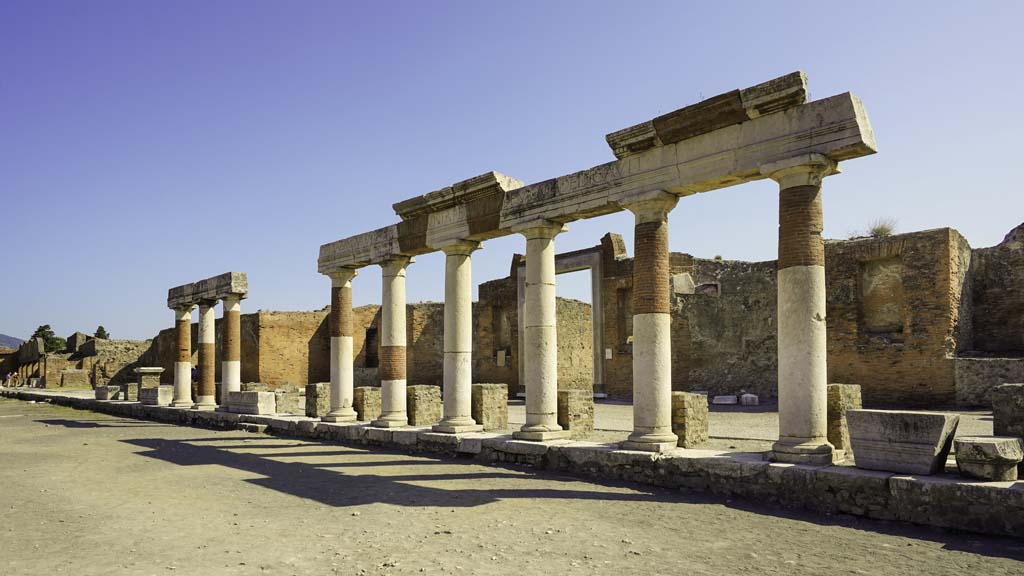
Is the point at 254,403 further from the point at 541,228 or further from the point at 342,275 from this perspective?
the point at 541,228

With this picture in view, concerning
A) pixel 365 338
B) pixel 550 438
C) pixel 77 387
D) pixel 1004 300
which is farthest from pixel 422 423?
pixel 77 387

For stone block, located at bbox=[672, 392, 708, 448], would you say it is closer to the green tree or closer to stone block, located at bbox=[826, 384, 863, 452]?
stone block, located at bbox=[826, 384, 863, 452]

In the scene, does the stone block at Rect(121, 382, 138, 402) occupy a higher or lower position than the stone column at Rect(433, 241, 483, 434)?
lower

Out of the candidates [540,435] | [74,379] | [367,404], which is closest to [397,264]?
[367,404]

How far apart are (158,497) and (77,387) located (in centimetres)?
3939

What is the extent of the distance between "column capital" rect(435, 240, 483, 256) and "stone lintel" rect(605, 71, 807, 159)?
12.6 ft

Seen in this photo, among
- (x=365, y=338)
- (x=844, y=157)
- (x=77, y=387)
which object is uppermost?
(x=844, y=157)

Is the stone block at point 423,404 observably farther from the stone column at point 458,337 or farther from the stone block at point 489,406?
the stone column at point 458,337

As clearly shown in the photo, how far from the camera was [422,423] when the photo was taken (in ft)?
47.9

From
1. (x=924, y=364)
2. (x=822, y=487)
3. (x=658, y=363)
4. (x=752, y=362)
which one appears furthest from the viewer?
(x=752, y=362)

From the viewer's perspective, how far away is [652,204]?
32.4 feet

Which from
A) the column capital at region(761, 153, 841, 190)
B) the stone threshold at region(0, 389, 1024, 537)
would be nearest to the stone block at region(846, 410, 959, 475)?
the stone threshold at region(0, 389, 1024, 537)

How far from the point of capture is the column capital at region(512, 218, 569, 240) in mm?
11406

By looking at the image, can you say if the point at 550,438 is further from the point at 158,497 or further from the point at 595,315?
the point at 595,315
